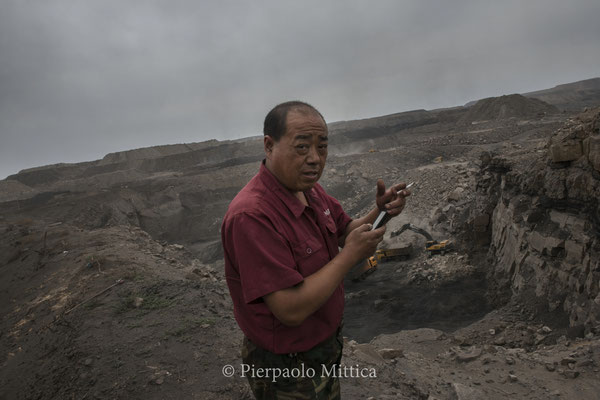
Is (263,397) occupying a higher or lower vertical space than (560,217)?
higher

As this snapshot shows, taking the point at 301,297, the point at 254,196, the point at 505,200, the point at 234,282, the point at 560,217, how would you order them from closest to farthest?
the point at 301,297 → the point at 254,196 → the point at 234,282 → the point at 560,217 → the point at 505,200

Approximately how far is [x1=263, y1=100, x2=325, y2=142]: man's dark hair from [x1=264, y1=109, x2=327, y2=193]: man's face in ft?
0.06

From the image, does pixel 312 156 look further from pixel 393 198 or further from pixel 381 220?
pixel 393 198

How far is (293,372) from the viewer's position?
148 centimetres

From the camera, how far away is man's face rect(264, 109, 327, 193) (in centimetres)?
148

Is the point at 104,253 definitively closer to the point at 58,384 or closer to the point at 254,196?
the point at 58,384

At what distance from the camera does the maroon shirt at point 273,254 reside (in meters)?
1.21

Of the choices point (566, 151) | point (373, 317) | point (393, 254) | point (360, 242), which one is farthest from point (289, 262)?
point (393, 254)

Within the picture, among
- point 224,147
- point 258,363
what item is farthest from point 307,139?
point 224,147

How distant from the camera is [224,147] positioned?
138ft

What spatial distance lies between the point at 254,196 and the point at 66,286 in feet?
22.3

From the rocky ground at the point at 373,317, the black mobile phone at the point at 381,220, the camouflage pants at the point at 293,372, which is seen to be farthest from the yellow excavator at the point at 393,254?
the camouflage pants at the point at 293,372

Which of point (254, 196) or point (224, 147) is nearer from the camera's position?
point (254, 196)

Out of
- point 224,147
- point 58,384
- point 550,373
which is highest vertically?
point 224,147
